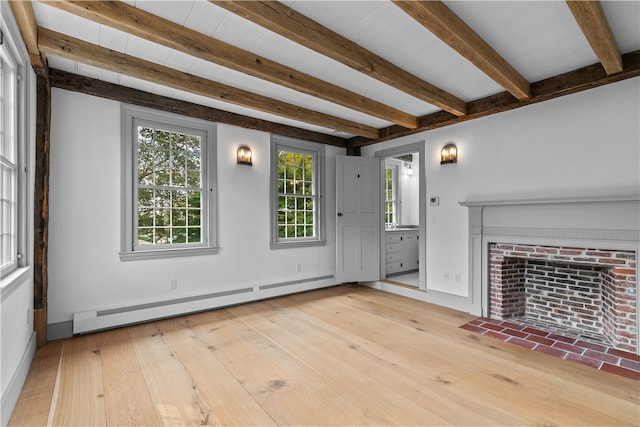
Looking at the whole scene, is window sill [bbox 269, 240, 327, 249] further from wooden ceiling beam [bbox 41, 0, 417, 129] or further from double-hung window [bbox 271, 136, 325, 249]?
wooden ceiling beam [bbox 41, 0, 417, 129]

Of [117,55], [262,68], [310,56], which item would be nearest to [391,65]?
[310,56]

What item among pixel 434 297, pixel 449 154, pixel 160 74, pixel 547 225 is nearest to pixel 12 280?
pixel 160 74

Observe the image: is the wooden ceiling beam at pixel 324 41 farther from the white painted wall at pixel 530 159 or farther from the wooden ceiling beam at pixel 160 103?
the wooden ceiling beam at pixel 160 103

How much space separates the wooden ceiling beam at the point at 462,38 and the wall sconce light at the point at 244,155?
2.80 m

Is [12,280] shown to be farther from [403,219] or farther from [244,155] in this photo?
[403,219]

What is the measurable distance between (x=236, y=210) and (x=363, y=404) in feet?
9.65

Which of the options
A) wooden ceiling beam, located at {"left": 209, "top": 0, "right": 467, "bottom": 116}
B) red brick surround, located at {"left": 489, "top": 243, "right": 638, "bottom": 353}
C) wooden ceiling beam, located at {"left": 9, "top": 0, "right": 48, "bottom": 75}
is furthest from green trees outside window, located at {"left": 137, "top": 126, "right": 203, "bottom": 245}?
→ red brick surround, located at {"left": 489, "top": 243, "right": 638, "bottom": 353}

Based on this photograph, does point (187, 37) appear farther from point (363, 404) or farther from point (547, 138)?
point (547, 138)

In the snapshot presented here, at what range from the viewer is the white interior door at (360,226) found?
5.22 m

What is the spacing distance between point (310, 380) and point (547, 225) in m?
2.90

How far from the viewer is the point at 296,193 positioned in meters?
5.03

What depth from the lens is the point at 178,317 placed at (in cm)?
376

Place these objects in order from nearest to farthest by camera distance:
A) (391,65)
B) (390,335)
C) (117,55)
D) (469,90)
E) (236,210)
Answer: (117,55) < (391,65) < (390,335) < (469,90) < (236,210)

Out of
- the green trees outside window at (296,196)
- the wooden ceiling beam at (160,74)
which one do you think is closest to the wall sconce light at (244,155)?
the green trees outside window at (296,196)
